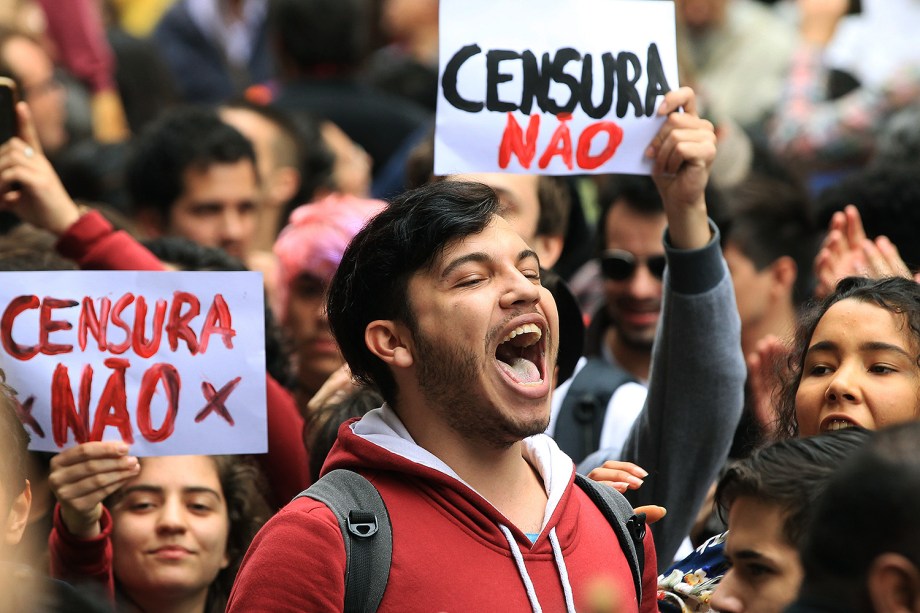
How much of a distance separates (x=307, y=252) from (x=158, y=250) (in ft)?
2.00

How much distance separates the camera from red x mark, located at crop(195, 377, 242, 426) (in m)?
3.66

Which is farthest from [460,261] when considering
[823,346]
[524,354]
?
[823,346]

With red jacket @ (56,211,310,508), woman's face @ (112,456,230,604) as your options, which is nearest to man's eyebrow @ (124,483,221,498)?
woman's face @ (112,456,230,604)

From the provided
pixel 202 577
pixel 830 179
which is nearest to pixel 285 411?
pixel 202 577

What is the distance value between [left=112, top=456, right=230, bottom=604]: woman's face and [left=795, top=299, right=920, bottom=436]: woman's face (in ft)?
4.86

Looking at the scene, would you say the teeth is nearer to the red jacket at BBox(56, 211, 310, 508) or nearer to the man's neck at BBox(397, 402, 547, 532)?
the man's neck at BBox(397, 402, 547, 532)

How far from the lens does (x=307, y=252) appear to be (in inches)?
205

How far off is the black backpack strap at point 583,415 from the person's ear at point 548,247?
0.45 metres

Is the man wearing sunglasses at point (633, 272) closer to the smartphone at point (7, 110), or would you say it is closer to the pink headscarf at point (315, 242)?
the pink headscarf at point (315, 242)

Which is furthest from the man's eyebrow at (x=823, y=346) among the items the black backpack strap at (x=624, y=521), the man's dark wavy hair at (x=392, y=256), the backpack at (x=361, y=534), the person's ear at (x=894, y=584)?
the person's ear at (x=894, y=584)

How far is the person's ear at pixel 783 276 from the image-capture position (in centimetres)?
577

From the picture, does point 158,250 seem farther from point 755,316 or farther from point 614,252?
point 755,316

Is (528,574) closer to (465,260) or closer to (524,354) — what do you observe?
(524,354)

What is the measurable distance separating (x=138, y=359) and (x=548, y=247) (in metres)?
1.53
